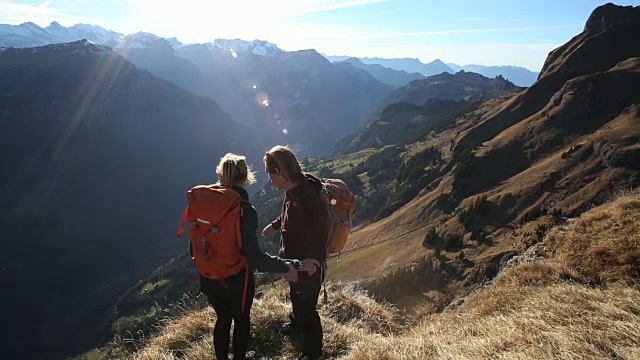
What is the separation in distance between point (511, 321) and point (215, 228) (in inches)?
140

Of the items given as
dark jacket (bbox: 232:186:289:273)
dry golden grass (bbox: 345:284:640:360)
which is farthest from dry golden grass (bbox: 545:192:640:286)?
dark jacket (bbox: 232:186:289:273)

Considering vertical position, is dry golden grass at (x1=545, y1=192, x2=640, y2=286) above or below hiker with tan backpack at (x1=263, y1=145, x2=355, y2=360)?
below

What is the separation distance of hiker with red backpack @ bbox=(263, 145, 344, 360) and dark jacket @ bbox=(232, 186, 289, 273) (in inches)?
9.0

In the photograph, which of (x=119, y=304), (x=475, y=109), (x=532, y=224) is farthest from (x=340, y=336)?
(x=119, y=304)

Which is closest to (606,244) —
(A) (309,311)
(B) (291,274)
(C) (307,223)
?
(A) (309,311)

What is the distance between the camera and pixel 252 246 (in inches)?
181

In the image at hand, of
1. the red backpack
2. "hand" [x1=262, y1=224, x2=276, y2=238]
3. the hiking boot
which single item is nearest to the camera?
the red backpack

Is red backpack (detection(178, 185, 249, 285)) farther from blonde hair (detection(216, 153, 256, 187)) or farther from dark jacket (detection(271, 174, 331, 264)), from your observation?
dark jacket (detection(271, 174, 331, 264))

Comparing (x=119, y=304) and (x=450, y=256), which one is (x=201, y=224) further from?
(x=119, y=304)

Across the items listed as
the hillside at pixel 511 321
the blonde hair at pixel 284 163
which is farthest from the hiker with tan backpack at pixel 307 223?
the hillside at pixel 511 321

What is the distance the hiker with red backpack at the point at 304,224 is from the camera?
16.3ft

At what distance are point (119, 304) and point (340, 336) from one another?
15661cm

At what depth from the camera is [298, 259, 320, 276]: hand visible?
480 centimetres

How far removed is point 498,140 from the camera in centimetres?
5666
